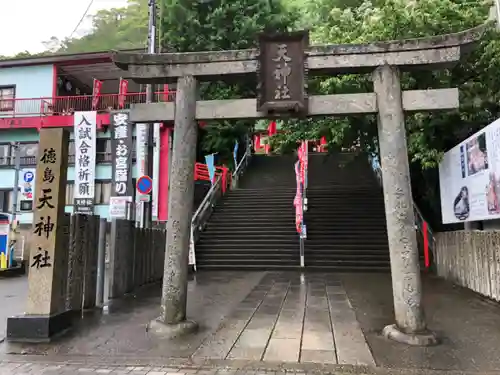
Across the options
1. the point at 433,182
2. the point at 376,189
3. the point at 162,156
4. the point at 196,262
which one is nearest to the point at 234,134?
the point at 162,156

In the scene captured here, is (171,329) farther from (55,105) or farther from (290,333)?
(55,105)

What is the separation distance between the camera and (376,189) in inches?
797

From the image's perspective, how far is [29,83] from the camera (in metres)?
23.4

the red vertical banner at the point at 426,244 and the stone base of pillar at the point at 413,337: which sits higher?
the red vertical banner at the point at 426,244

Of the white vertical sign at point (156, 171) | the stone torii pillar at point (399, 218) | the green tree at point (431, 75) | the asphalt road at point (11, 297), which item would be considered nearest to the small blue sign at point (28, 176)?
the asphalt road at point (11, 297)

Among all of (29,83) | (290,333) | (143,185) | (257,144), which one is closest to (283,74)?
(290,333)

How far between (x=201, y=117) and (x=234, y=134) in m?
15.8

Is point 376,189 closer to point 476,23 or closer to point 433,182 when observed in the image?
point 433,182

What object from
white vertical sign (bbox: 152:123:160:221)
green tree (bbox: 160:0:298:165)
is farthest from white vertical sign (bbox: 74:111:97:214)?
green tree (bbox: 160:0:298:165)

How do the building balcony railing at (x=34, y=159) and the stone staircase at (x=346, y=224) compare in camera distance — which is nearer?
the stone staircase at (x=346, y=224)

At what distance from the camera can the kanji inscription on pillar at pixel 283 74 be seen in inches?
259

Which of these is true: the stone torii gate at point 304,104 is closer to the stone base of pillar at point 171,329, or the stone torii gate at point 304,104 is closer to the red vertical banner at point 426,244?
the stone base of pillar at point 171,329

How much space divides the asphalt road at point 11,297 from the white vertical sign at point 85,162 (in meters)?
4.23

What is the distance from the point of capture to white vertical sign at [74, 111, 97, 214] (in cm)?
1733
